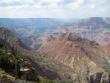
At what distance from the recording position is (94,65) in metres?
173

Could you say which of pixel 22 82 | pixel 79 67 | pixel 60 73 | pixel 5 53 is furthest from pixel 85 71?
pixel 22 82

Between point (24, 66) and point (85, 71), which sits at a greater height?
point (24, 66)

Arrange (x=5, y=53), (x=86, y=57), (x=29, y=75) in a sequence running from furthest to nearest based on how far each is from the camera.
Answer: (x=86, y=57) < (x=5, y=53) < (x=29, y=75)

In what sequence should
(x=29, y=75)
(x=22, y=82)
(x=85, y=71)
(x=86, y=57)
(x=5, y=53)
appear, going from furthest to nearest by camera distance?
(x=86, y=57), (x=85, y=71), (x=5, y=53), (x=29, y=75), (x=22, y=82)

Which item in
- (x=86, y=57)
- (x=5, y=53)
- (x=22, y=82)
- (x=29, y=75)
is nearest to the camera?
(x=22, y=82)

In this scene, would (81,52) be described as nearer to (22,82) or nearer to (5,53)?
(5,53)

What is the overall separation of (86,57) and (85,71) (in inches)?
1022

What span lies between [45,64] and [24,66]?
90521mm

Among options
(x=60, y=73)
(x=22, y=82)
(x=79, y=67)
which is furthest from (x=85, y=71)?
(x=22, y=82)

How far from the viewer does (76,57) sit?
19375cm

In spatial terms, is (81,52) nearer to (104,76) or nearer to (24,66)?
(104,76)

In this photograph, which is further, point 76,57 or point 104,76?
point 76,57

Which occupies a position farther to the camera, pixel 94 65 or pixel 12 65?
pixel 94 65

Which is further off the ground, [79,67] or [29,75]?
[29,75]
